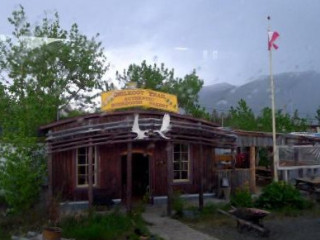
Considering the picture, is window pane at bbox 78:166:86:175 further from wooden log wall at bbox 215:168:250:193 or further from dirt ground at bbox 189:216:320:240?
wooden log wall at bbox 215:168:250:193

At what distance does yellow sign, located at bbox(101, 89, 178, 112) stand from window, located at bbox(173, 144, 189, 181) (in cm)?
300

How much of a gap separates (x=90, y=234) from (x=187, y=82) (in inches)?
669

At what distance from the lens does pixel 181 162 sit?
62.9ft

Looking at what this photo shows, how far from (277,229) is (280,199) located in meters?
3.25

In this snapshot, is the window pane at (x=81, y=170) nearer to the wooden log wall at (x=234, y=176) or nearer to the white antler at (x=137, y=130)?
the white antler at (x=137, y=130)

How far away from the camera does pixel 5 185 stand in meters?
14.5

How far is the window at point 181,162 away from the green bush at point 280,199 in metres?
3.50

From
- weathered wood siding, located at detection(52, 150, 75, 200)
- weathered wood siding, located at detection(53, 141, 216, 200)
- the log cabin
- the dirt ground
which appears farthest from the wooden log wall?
weathered wood siding, located at detection(52, 150, 75, 200)

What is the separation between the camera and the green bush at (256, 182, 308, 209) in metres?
16.6

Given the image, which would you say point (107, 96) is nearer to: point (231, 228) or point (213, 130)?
point (213, 130)

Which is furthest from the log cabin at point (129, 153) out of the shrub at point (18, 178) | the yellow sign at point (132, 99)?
the shrub at point (18, 178)

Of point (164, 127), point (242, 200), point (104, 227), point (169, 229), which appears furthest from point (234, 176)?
point (104, 227)

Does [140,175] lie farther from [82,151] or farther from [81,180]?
[82,151]

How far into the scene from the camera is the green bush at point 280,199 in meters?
16.6
